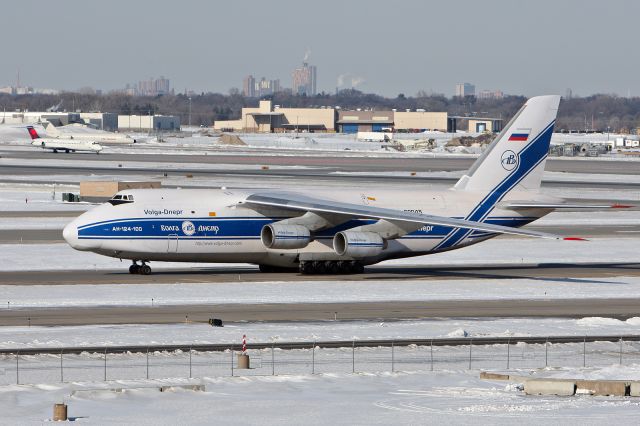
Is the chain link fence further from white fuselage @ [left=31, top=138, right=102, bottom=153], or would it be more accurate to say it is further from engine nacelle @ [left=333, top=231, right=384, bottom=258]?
white fuselage @ [left=31, top=138, right=102, bottom=153]

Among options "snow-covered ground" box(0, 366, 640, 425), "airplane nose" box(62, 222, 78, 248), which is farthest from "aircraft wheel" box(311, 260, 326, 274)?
"snow-covered ground" box(0, 366, 640, 425)

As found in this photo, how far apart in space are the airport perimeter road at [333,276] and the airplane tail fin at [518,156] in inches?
133

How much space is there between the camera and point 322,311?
3831 centimetres

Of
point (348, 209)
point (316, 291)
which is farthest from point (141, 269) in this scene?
point (348, 209)

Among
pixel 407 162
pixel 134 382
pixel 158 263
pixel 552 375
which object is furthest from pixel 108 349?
pixel 407 162

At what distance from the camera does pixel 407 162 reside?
14462 centimetres

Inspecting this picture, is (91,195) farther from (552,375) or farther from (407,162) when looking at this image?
(407,162)

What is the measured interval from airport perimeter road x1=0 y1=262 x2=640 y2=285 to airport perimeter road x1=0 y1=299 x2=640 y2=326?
603cm

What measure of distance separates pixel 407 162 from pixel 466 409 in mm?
120439

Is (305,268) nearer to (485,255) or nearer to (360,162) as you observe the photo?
(485,255)

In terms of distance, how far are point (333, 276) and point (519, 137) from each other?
9578 millimetres

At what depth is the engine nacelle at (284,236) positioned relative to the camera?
1807 inches

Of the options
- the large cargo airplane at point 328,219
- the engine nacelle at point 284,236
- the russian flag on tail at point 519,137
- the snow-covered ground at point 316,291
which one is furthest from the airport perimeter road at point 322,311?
the russian flag on tail at point 519,137

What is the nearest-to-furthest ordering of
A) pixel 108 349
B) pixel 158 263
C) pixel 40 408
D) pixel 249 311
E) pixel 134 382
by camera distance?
pixel 40 408
pixel 134 382
pixel 108 349
pixel 249 311
pixel 158 263
